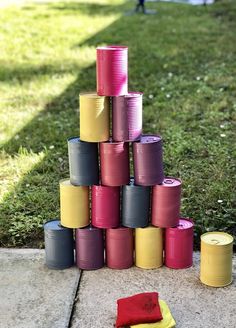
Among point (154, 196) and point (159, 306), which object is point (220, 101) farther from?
point (159, 306)

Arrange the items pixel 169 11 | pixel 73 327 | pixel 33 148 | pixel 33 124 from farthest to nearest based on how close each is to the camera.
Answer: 1. pixel 169 11
2. pixel 33 124
3. pixel 33 148
4. pixel 73 327

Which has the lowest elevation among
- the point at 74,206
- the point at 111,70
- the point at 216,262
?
the point at 216,262

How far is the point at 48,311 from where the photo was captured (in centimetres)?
313

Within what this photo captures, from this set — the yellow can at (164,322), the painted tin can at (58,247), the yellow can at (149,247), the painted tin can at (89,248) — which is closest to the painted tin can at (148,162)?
the yellow can at (149,247)

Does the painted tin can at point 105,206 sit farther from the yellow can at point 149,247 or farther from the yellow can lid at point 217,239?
the yellow can lid at point 217,239

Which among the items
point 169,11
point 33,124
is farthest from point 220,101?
point 169,11

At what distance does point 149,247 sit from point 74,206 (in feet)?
1.62

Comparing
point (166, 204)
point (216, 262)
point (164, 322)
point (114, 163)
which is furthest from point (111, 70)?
point (164, 322)

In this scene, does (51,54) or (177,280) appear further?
(51,54)

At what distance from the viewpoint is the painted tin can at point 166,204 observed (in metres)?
3.48

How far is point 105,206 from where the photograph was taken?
3.47 metres

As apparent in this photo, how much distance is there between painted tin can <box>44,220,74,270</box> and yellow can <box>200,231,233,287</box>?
775mm

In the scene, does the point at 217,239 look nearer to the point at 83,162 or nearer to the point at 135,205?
the point at 135,205

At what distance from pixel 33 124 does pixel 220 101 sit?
199cm
